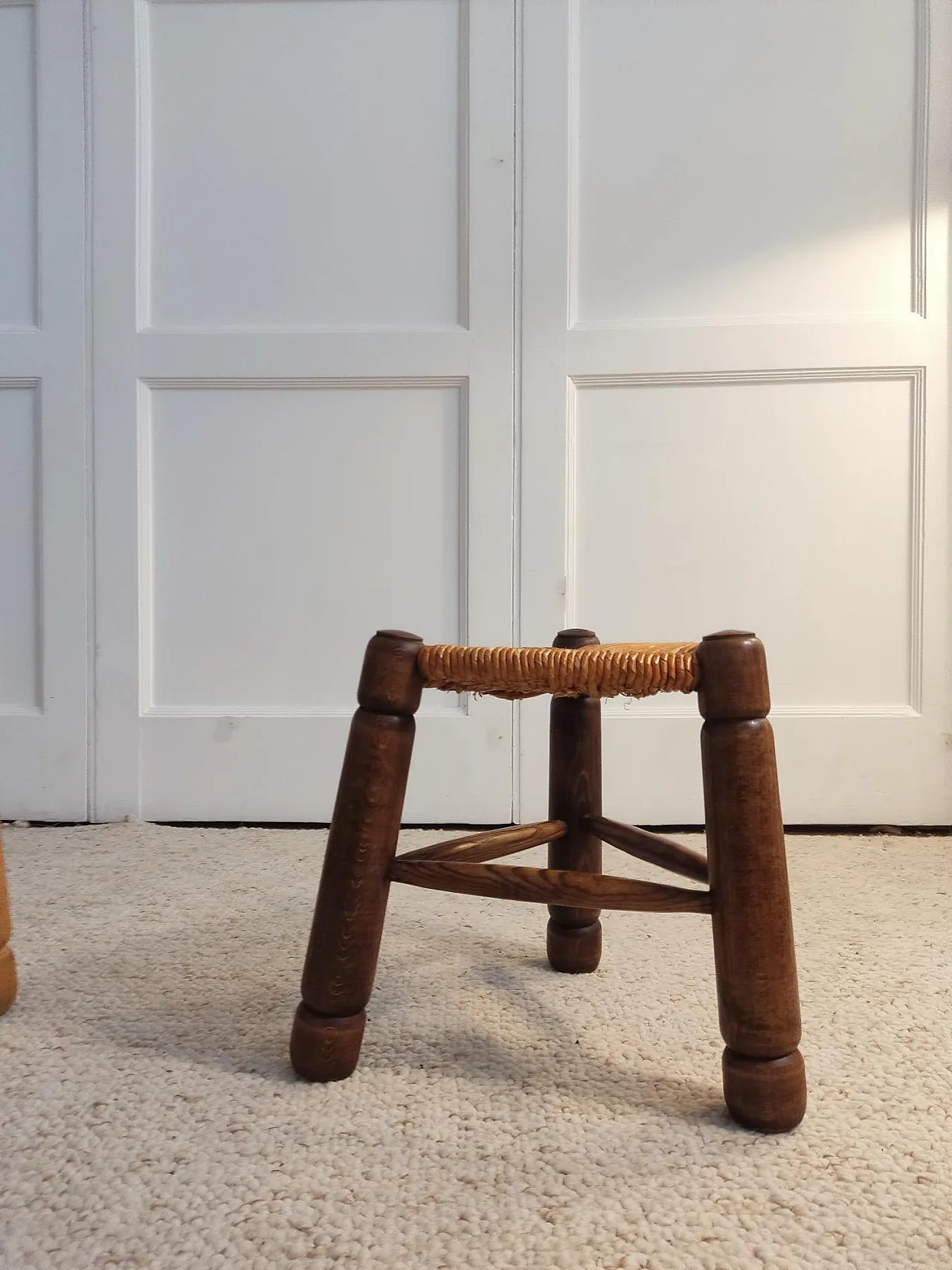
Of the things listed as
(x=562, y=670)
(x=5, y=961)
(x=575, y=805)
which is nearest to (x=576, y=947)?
(x=575, y=805)

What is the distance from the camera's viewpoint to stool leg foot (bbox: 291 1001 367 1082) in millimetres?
597

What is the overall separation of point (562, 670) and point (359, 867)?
0.19 metres

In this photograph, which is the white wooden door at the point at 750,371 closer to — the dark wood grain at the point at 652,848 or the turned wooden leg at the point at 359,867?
the dark wood grain at the point at 652,848

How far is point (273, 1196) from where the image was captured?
0.49m

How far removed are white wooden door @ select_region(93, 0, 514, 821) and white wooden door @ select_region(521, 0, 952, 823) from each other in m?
0.10

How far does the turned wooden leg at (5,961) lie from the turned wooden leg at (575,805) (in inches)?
17.3

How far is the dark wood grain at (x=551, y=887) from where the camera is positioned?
558mm

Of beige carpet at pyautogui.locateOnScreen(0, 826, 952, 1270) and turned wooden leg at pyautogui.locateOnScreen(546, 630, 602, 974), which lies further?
turned wooden leg at pyautogui.locateOnScreen(546, 630, 602, 974)

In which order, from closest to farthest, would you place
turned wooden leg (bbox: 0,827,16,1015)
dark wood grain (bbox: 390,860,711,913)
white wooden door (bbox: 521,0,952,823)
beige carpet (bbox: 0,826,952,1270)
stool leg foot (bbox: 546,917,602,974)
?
beige carpet (bbox: 0,826,952,1270)
dark wood grain (bbox: 390,860,711,913)
turned wooden leg (bbox: 0,827,16,1015)
stool leg foot (bbox: 546,917,602,974)
white wooden door (bbox: 521,0,952,823)

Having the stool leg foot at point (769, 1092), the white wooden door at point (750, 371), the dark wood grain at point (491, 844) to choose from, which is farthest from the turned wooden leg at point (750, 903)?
the white wooden door at point (750, 371)

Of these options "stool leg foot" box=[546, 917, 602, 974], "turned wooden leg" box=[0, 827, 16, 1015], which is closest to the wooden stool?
"stool leg foot" box=[546, 917, 602, 974]

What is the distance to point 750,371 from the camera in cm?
133

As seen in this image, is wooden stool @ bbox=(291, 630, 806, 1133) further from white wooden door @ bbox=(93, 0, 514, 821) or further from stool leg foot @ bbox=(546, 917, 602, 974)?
white wooden door @ bbox=(93, 0, 514, 821)

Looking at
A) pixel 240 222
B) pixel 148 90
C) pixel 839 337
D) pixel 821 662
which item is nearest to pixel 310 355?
pixel 240 222
